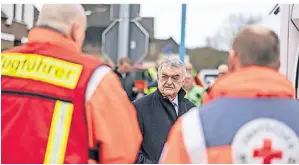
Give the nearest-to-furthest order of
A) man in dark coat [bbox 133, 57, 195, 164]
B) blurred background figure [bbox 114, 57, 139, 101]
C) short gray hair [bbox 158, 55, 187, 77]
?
man in dark coat [bbox 133, 57, 195, 164] < short gray hair [bbox 158, 55, 187, 77] < blurred background figure [bbox 114, 57, 139, 101]

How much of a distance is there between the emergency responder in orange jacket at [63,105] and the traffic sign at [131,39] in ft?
8.03

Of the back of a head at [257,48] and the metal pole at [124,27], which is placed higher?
the back of a head at [257,48]

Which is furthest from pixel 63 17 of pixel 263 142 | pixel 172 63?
pixel 172 63

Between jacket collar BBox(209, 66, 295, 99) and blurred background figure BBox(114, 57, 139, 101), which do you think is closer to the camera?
jacket collar BBox(209, 66, 295, 99)

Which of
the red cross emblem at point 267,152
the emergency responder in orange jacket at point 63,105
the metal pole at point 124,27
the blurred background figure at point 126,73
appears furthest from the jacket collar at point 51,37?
the blurred background figure at point 126,73

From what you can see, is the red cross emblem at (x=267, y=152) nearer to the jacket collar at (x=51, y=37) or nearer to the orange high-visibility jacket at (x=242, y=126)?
the orange high-visibility jacket at (x=242, y=126)

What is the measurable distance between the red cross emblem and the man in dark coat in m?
1.24

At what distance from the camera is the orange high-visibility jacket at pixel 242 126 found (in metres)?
2.23

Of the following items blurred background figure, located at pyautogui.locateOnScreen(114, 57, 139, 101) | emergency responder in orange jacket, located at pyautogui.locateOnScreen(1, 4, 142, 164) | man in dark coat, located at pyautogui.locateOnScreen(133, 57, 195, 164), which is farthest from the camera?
blurred background figure, located at pyautogui.locateOnScreen(114, 57, 139, 101)

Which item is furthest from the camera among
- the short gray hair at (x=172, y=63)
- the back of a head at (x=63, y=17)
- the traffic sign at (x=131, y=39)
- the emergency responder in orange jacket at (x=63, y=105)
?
the traffic sign at (x=131, y=39)

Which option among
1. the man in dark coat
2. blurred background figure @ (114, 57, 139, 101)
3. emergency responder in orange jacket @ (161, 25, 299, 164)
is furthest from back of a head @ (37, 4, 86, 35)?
blurred background figure @ (114, 57, 139, 101)

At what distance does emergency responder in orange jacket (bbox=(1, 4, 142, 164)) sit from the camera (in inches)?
94.8

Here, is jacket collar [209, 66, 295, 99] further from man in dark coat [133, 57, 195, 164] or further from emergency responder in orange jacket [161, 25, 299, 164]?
man in dark coat [133, 57, 195, 164]

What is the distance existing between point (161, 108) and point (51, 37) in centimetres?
153
